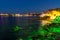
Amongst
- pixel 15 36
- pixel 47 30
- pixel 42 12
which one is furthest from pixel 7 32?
pixel 47 30

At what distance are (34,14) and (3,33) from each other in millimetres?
569

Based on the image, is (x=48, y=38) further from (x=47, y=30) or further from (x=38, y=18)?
(x=38, y=18)

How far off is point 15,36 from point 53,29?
2.17 feet

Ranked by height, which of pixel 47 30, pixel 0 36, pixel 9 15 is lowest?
pixel 0 36

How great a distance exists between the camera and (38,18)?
2.02 m

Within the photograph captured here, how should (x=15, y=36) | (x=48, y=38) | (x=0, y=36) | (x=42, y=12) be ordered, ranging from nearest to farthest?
(x=48, y=38), (x=15, y=36), (x=0, y=36), (x=42, y=12)

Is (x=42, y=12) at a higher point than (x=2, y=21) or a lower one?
higher

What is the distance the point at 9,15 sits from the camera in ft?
6.73

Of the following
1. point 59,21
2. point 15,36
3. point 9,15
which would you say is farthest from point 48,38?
point 9,15

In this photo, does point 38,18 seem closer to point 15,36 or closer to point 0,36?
point 15,36

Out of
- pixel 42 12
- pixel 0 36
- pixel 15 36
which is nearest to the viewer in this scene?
pixel 15 36

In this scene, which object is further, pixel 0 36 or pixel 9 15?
pixel 9 15

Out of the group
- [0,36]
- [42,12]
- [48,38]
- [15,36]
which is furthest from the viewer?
[42,12]

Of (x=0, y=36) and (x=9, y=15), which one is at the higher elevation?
(x=9, y=15)
